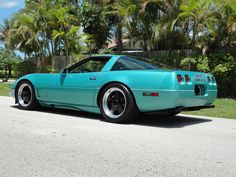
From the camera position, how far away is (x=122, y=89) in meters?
6.82

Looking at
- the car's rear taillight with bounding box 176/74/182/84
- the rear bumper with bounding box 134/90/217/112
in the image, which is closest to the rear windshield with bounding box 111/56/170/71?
the rear bumper with bounding box 134/90/217/112

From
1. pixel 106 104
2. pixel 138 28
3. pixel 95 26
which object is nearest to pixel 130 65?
pixel 106 104

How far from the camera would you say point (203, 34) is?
13984 mm

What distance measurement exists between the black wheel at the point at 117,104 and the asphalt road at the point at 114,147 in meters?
0.21

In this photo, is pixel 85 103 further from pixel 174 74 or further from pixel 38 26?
pixel 38 26

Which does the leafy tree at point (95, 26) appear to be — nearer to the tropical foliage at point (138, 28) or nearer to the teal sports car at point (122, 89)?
the tropical foliage at point (138, 28)

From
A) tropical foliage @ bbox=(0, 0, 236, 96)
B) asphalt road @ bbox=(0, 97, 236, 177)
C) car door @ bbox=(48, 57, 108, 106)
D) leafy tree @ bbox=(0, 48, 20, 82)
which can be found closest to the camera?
asphalt road @ bbox=(0, 97, 236, 177)

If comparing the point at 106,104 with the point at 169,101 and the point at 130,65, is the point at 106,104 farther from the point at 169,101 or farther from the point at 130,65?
the point at 169,101

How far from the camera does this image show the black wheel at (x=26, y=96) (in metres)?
8.48

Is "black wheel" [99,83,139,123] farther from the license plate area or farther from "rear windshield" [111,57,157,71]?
the license plate area

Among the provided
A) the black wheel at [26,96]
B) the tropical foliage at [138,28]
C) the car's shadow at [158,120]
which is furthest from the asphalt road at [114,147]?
the tropical foliage at [138,28]

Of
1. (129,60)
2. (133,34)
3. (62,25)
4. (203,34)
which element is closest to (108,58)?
(129,60)

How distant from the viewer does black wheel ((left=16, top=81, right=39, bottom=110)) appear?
27.8ft

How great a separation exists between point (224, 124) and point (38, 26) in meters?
15.2
